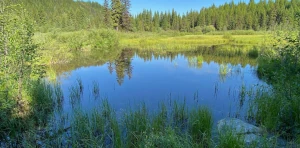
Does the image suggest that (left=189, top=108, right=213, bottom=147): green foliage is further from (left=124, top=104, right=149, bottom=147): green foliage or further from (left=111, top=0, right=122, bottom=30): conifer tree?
(left=111, top=0, right=122, bottom=30): conifer tree

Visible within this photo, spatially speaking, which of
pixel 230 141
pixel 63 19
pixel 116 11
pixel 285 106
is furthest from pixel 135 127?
pixel 63 19

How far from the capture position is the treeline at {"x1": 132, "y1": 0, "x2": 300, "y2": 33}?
6844 cm

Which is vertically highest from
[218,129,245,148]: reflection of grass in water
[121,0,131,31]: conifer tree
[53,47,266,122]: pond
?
[121,0,131,31]: conifer tree

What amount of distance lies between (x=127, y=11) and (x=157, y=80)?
158 ft

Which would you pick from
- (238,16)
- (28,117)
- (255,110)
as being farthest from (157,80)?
(238,16)

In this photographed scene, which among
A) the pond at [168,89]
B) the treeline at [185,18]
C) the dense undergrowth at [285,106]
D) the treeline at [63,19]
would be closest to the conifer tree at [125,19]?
the treeline at [185,18]

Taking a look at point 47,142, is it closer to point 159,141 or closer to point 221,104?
point 159,141

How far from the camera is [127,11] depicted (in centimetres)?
5834

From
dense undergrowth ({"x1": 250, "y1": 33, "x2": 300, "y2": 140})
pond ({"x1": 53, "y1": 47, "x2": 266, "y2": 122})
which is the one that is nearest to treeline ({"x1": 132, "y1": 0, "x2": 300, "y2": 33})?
pond ({"x1": 53, "y1": 47, "x2": 266, "y2": 122})

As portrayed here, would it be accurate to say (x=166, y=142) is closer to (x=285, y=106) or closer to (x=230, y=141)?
(x=230, y=141)

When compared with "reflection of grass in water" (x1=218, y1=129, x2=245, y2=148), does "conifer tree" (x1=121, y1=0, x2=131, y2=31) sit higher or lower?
higher

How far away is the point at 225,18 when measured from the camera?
2899 inches

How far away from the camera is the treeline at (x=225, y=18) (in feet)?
225

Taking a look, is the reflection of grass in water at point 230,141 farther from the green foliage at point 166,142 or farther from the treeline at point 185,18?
the treeline at point 185,18
